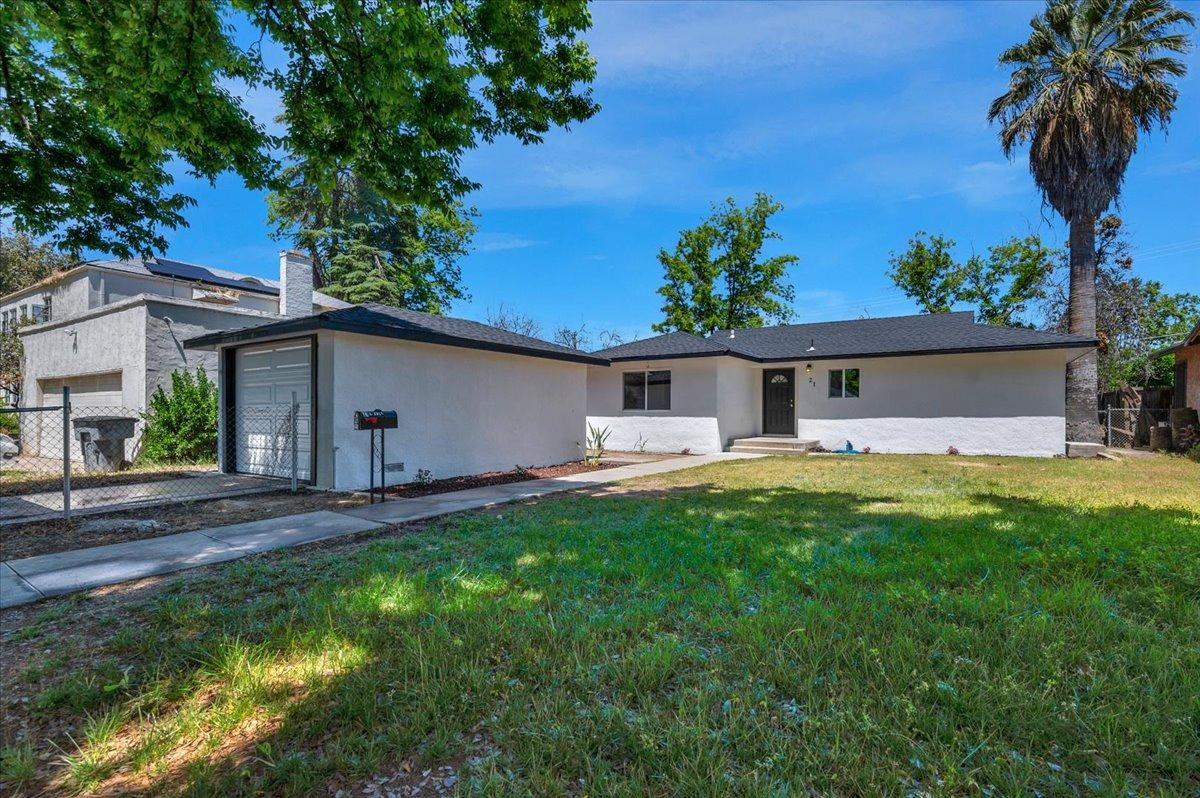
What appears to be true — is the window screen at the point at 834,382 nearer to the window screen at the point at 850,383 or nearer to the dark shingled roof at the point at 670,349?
the window screen at the point at 850,383

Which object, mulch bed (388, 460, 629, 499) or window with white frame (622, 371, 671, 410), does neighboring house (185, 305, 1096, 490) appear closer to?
window with white frame (622, 371, 671, 410)

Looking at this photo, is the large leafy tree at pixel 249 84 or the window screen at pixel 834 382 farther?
the window screen at pixel 834 382

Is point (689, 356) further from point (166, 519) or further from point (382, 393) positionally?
point (166, 519)

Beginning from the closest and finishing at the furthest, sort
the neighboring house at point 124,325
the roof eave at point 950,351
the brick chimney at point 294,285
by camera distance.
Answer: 1. the neighboring house at point 124,325
2. the roof eave at point 950,351
3. the brick chimney at point 294,285

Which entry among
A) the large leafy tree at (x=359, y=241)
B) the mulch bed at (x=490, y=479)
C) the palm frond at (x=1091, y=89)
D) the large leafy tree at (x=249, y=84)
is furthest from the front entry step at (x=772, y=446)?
the large leafy tree at (x=359, y=241)

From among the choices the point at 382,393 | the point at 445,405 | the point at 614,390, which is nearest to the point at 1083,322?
the point at 614,390

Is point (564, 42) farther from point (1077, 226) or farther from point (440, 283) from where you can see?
point (440, 283)

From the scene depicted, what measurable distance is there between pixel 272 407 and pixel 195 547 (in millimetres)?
5028

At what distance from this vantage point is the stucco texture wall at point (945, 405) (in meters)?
13.3

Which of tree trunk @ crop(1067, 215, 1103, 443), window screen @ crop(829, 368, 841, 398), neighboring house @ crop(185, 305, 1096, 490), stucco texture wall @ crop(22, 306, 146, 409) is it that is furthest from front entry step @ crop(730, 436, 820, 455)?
stucco texture wall @ crop(22, 306, 146, 409)

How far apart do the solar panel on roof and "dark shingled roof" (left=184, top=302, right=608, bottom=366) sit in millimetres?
11698

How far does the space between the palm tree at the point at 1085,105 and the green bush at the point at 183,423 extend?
2030 centimetres

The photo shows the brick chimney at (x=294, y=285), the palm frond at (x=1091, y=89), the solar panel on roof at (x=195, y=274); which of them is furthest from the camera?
the solar panel on roof at (x=195, y=274)

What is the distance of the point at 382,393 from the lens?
854 cm
